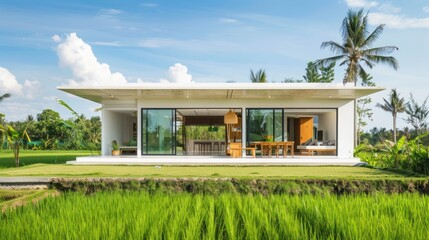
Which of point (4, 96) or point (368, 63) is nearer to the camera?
point (4, 96)

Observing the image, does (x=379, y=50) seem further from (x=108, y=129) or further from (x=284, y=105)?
(x=108, y=129)

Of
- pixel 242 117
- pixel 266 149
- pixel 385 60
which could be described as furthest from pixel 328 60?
pixel 266 149

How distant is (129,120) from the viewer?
70.9 ft

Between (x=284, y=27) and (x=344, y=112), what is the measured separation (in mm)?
4162

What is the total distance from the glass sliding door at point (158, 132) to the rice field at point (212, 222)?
38.9ft

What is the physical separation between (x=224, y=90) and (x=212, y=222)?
10.8 m

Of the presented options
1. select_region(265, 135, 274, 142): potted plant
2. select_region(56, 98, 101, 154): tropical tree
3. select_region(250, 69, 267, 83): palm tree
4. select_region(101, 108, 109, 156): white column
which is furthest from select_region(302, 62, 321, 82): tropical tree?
select_region(101, 108, 109, 156): white column

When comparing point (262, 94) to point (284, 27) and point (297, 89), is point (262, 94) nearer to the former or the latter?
point (297, 89)

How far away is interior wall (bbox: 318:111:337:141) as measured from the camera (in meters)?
17.5

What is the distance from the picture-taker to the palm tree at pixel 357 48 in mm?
27234

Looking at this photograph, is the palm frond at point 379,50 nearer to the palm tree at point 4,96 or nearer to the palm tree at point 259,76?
the palm tree at point 259,76

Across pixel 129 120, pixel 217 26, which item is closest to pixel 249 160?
pixel 217 26

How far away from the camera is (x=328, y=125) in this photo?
60.8 feet

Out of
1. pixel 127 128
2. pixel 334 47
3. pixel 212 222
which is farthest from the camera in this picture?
pixel 334 47
